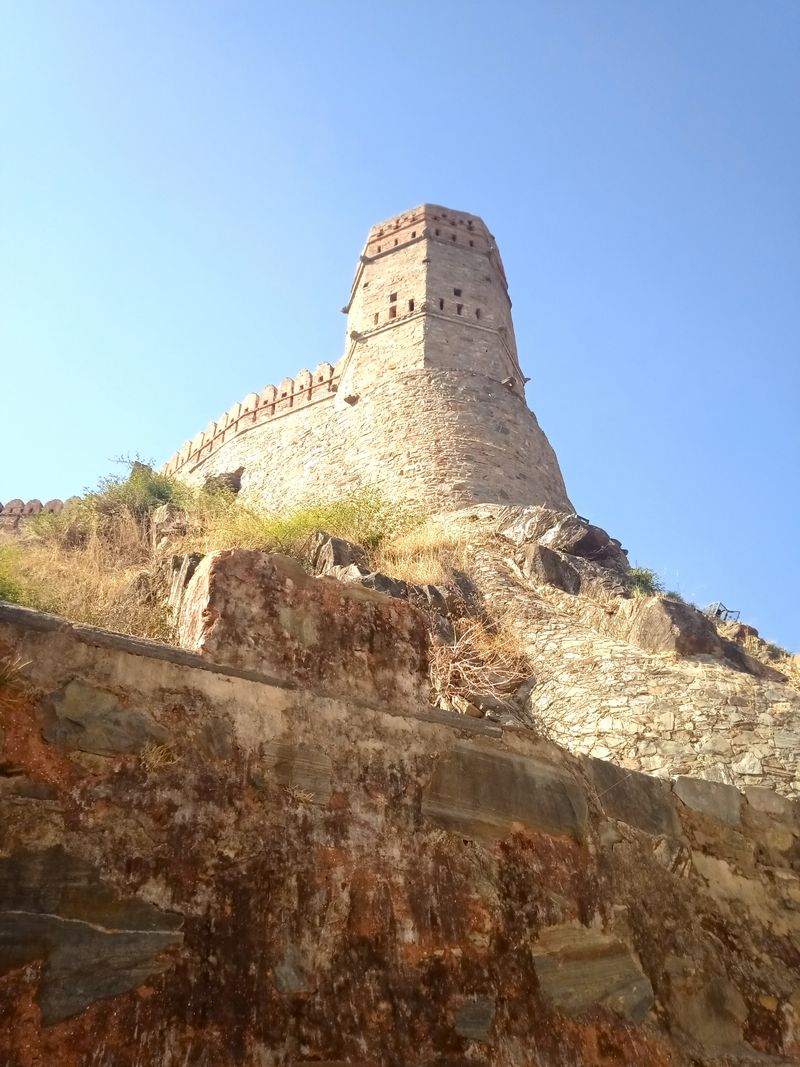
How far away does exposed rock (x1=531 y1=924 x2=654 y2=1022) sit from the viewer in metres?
2.64

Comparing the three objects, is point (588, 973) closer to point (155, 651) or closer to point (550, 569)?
point (155, 651)

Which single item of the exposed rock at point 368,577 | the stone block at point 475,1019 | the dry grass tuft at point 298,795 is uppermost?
the exposed rock at point 368,577

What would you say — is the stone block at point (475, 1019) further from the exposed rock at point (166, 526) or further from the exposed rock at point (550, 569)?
the exposed rock at point (166, 526)

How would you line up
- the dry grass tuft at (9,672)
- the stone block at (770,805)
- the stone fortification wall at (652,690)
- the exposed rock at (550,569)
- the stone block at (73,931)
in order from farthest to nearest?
1. the exposed rock at (550,569)
2. the stone fortification wall at (652,690)
3. the stone block at (770,805)
4. the dry grass tuft at (9,672)
5. the stone block at (73,931)

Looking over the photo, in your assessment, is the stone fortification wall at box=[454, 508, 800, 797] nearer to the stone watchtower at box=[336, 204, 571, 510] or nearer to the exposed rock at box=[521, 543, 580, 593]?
the exposed rock at box=[521, 543, 580, 593]

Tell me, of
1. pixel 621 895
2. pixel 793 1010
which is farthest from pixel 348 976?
pixel 793 1010

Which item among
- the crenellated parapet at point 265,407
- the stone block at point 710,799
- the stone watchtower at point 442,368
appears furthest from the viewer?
the crenellated parapet at point 265,407

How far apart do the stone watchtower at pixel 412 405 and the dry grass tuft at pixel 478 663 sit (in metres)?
6.84

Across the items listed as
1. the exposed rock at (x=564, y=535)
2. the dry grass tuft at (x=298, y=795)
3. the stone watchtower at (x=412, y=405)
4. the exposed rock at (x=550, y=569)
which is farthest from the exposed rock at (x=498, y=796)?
the stone watchtower at (x=412, y=405)

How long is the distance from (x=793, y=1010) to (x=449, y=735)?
65.1 inches

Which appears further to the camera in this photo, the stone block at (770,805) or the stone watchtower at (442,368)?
the stone watchtower at (442,368)

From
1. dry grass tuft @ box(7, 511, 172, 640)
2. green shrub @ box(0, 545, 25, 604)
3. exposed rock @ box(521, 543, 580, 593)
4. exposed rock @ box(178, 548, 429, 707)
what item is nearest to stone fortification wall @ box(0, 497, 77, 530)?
dry grass tuft @ box(7, 511, 172, 640)

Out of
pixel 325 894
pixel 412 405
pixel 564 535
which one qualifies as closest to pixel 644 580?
pixel 564 535

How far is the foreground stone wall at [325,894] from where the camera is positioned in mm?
2037
